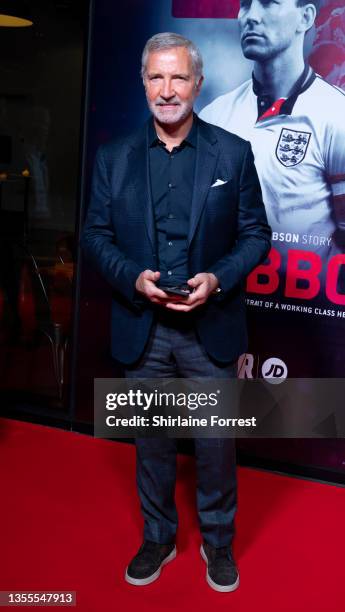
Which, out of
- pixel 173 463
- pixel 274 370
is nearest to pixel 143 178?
pixel 173 463

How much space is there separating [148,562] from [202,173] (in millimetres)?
1314

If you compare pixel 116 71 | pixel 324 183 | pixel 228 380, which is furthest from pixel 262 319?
pixel 116 71

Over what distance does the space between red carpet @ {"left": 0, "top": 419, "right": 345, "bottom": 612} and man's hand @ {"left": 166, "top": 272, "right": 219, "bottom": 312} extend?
38.2 inches

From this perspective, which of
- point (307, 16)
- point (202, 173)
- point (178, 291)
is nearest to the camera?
point (178, 291)

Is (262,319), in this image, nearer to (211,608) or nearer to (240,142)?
(240,142)

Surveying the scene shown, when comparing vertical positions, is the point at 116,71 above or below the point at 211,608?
above

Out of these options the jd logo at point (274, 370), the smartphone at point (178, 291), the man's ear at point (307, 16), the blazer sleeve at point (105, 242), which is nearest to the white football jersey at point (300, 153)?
the man's ear at point (307, 16)

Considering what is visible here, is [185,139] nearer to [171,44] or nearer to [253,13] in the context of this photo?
[171,44]

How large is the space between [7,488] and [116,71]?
192cm

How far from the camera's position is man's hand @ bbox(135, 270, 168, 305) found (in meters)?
2.09

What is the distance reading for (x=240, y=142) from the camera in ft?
7.38

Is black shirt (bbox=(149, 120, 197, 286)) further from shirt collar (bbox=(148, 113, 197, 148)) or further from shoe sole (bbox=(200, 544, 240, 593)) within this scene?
shoe sole (bbox=(200, 544, 240, 593))

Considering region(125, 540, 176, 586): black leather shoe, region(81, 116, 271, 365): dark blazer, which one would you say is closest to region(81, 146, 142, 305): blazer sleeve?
region(81, 116, 271, 365): dark blazer

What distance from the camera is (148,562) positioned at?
2.43 metres
